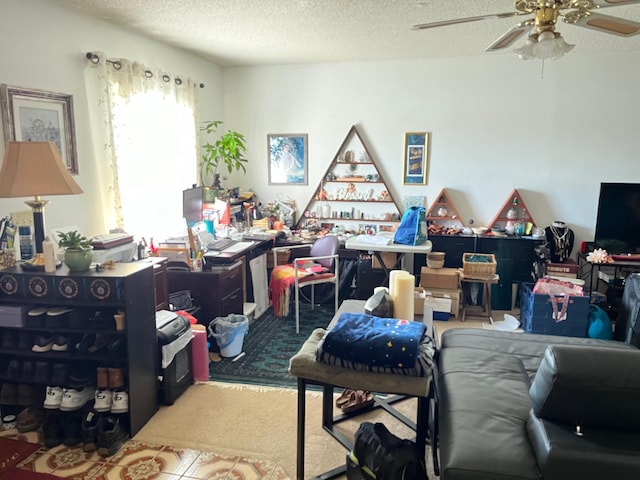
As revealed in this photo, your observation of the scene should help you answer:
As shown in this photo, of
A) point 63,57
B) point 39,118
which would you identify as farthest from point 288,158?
point 39,118

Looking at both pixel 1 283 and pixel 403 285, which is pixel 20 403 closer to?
pixel 1 283

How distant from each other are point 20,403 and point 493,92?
4.76 meters

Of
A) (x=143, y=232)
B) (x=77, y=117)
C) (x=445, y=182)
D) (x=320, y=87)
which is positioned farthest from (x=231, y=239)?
(x=445, y=182)

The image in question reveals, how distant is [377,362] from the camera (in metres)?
1.80

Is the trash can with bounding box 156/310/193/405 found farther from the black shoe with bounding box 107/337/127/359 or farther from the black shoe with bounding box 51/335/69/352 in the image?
the black shoe with bounding box 51/335/69/352

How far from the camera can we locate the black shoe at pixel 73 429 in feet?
8.07

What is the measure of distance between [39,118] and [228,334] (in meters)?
1.91

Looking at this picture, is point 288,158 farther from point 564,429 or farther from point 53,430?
point 564,429

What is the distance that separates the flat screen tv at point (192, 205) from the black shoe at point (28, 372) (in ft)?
6.02

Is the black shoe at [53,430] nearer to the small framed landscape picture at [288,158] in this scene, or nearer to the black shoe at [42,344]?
the black shoe at [42,344]

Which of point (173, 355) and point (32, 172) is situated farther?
point (173, 355)

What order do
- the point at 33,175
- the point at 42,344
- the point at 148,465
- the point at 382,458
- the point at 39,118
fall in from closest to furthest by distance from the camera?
the point at 382,458 → the point at 148,465 → the point at 33,175 → the point at 42,344 → the point at 39,118

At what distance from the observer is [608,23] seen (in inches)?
84.8

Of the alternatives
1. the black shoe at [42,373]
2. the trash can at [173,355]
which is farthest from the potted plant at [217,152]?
the black shoe at [42,373]
